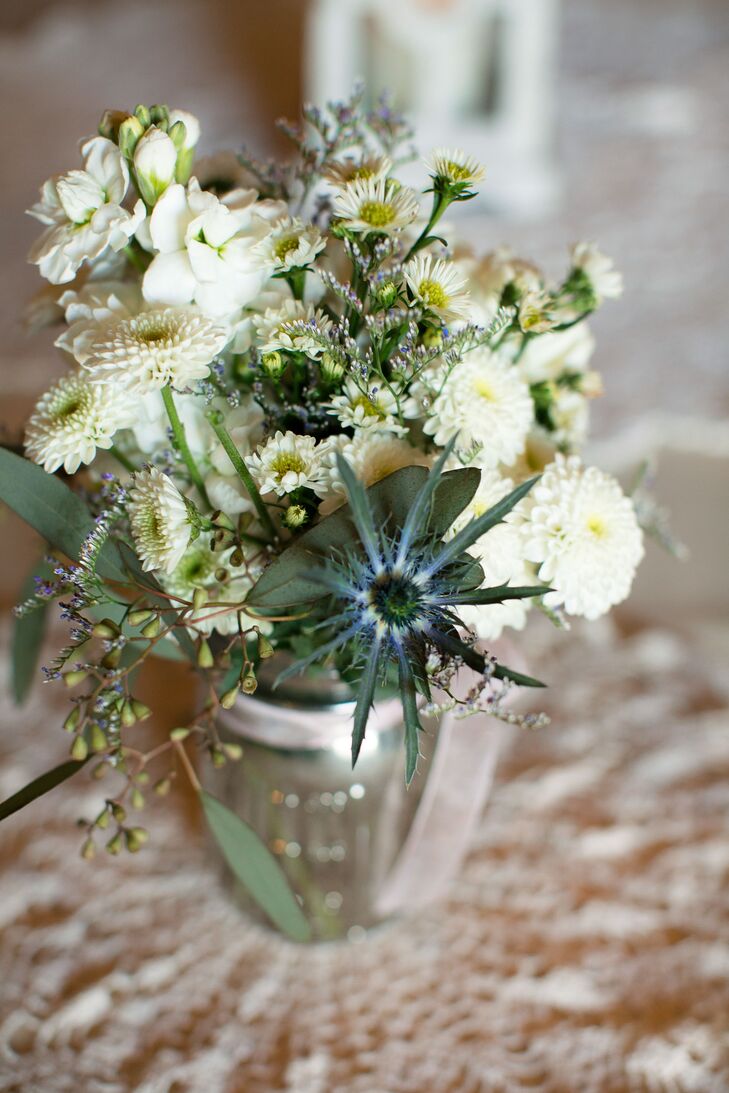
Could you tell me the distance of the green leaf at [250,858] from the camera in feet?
1.87

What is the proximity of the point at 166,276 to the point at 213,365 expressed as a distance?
5cm

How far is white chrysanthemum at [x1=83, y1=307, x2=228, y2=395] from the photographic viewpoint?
0.45m

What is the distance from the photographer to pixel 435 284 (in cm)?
47

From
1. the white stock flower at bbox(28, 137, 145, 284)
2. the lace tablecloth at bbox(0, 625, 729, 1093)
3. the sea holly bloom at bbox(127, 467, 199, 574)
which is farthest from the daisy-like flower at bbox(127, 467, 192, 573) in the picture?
the lace tablecloth at bbox(0, 625, 729, 1093)

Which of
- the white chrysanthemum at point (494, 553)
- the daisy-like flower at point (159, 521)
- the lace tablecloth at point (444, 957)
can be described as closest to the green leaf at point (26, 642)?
the lace tablecloth at point (444, 957)

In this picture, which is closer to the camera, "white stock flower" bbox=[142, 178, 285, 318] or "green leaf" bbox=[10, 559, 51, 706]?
"white stock flower" bbox=[142, 178, 285, 318]

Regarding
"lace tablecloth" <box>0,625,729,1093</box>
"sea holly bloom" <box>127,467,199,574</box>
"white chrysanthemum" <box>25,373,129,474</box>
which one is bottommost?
"lace tablecloth" <box>0,625,729,1093</box>

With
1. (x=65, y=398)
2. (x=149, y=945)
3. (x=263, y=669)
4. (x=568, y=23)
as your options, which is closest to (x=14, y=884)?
(x=149, y=945)

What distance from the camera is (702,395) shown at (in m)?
1.42

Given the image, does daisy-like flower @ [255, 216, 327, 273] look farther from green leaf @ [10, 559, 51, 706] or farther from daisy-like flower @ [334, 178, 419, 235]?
green leaf @ [10, 559, 51, 706]

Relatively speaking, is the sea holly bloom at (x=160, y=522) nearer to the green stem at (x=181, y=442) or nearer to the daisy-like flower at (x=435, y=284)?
the green stem at (x=181, y=442)

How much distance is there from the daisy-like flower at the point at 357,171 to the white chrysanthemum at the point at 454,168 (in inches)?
1.0

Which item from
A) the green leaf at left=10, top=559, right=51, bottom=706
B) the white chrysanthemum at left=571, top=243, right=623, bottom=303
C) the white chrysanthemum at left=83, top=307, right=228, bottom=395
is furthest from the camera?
the green leaf at left=10, top=559, right=51, bottom=706

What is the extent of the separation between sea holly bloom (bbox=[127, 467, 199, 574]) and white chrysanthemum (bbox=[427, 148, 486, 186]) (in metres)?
0.21
